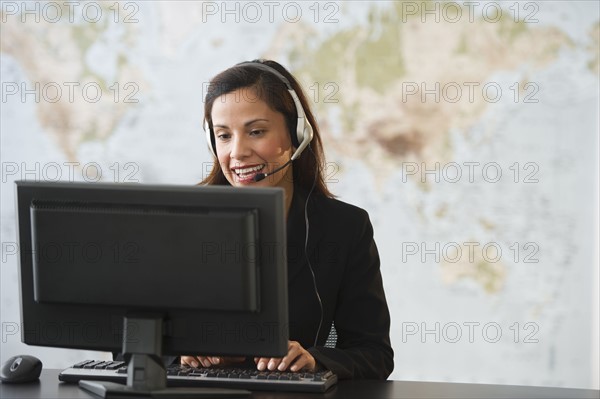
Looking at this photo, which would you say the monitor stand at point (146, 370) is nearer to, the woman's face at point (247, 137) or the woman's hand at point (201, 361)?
the woman's hand at point (201, 361)

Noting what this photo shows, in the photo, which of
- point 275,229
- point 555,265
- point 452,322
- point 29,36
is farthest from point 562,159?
point 29,36

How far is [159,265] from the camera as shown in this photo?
1519mm

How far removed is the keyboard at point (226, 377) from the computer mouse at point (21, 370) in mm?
55

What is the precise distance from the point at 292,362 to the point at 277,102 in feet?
2.48

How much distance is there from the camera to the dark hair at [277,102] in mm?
2188

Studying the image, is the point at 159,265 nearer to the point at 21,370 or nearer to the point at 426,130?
the point at 21,370

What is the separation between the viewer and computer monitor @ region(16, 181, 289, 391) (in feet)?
4.94

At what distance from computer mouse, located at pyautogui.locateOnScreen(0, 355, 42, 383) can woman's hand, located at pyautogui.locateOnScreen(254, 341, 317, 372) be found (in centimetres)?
47

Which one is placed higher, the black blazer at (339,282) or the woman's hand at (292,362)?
the black blazer at (339,282)

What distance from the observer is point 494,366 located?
341 cm

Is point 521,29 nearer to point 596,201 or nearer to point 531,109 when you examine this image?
point 531,109

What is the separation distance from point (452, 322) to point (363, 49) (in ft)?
3.95

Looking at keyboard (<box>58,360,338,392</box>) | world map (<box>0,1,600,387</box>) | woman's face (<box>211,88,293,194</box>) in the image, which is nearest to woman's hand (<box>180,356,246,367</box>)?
keyboard (<box>58,360,338,392</box>)

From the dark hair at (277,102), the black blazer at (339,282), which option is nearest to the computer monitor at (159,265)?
the black blazer at (339,282)
